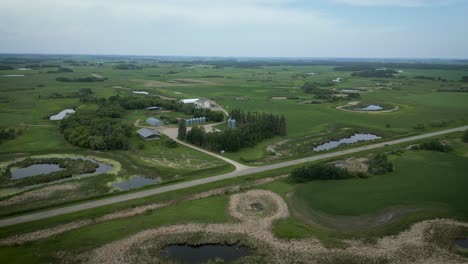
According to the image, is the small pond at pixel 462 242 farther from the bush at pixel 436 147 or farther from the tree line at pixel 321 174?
the bush at pixel 436 147

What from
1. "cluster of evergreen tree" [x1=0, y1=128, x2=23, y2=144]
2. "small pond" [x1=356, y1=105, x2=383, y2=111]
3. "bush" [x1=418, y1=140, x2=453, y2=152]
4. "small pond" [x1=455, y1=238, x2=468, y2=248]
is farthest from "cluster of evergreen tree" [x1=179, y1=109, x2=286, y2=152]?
"small pond" [x1=356, y1=105, x2=383, y2=111]

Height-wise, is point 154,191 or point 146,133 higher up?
point 146,133

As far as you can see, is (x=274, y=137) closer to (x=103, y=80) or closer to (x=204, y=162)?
(x=204, y=162)

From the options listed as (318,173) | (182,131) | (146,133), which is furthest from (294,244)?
(146,133)

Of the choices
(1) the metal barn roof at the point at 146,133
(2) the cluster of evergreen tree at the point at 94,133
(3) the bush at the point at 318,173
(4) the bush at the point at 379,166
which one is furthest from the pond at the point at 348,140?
(2) the cluster of evergreen tree at the point at 94,133

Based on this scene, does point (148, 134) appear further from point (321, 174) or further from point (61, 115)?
point (61, 115)

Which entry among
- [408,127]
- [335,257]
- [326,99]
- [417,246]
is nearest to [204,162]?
[335,257]
